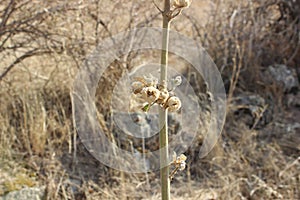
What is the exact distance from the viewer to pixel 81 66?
2.98 meters

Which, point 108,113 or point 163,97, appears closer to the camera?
point 163,97

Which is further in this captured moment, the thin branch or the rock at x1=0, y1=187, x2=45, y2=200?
the thin branch

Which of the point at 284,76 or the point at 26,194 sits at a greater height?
the point at 284,76

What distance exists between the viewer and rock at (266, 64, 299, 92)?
11.8 feet

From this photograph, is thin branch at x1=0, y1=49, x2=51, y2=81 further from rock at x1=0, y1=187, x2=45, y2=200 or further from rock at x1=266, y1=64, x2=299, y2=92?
rock at x1=266, y1=64, x2=299, y2=92

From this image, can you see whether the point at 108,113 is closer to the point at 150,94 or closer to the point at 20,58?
the point at 20,58

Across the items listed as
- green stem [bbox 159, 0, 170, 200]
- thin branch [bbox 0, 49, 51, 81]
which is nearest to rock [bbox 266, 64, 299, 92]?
thin branch [bbox 0, 49, 51, 81]

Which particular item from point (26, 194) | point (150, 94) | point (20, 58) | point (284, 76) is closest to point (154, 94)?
point (150, 94)

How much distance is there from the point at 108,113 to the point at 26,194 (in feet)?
2.62

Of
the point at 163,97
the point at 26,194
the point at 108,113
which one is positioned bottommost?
the point at 26,194

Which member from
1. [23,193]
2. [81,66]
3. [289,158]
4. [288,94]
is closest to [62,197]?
[23,193]

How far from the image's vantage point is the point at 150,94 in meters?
0.84

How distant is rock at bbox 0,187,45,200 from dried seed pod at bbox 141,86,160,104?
171cm

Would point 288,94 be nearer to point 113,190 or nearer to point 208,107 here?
point 208,107
